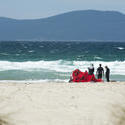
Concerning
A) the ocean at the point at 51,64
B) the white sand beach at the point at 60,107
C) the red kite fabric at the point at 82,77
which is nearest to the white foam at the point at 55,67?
the ocean at the point at 51,64

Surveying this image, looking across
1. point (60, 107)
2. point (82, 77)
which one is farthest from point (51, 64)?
point (60, 107)

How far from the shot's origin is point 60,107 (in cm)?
784

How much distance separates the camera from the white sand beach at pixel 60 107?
711cm

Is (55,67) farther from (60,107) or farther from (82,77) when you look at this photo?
(60,107)

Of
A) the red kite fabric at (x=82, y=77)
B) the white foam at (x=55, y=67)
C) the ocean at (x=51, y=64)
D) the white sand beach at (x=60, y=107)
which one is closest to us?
the white sand beach at (x=60, y=107)

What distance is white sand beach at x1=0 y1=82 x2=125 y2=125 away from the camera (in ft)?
23.3

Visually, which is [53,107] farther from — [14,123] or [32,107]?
[14,123]

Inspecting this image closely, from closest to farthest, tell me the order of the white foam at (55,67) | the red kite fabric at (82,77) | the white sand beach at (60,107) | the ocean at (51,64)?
the white sand beach at (60,107), the red kite fabric at (82,77), the ocean at (51,64), the white foam at (55,67)

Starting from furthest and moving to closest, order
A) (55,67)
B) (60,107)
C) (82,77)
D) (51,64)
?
(51,64) < (55,67) < (82,77) < (60,107)

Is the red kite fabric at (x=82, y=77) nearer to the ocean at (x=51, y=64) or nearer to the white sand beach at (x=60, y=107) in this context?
the white sand beach at (x=60, y=107)

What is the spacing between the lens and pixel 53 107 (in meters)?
7.84

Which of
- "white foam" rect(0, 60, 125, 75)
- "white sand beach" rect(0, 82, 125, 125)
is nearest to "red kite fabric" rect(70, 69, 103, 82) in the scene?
"white sand beach" rect(0, 82, 125, 125)

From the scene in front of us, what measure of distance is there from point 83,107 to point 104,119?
81 centimetres

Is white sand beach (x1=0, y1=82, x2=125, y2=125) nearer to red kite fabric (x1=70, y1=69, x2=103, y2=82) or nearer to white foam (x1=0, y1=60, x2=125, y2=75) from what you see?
red kite fabric (x1=70, y1=69, x2=103, y2=82)
